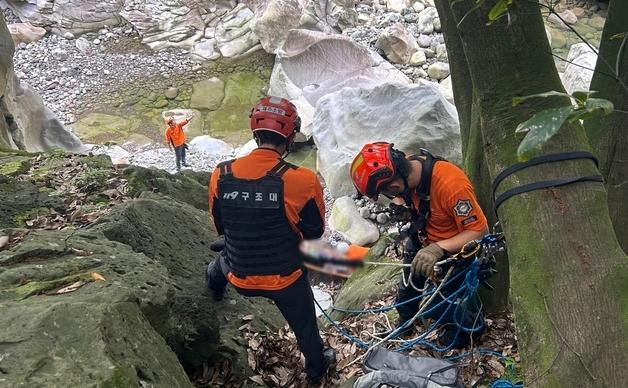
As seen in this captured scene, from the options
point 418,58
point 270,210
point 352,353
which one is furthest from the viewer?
point 418,58

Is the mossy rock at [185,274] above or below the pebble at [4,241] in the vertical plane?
below

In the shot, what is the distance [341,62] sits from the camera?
2595 cm

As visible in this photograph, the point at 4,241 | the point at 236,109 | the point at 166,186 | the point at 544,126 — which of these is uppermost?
the point at 544,126

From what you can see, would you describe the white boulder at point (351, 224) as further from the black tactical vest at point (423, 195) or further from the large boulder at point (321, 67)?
the large boulder at point (321, 67)

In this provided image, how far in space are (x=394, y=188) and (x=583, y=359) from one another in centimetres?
181

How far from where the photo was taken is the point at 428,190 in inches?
160

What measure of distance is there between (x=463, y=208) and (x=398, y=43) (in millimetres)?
22602

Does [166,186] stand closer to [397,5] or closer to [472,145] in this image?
[472,145]

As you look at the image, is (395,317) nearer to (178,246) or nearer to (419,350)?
(419,350)

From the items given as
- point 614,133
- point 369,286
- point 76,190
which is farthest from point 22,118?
point 614,133

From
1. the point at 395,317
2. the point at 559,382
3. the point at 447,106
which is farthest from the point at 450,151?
the point at 559,382

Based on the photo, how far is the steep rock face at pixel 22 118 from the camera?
14609 mm

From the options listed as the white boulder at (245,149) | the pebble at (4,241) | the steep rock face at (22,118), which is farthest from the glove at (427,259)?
the white boulder at (245,149)

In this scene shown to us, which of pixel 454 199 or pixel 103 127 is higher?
pixel 454 199
